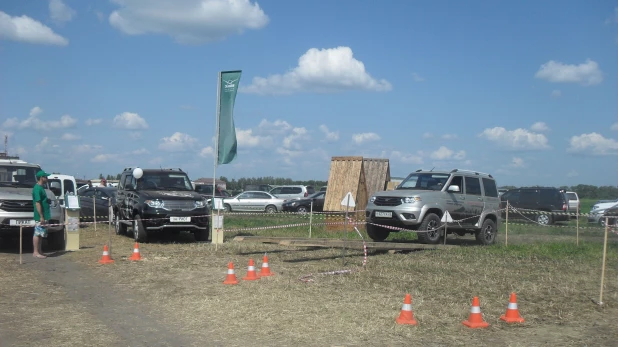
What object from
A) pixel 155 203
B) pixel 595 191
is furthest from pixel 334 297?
pixel 595 191

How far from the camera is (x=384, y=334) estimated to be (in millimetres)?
6945

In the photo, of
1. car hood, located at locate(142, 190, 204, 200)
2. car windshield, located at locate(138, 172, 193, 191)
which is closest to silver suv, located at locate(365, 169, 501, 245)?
car hood, located at locate(142, 190, 204, 200)

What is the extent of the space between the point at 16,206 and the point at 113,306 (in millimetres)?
6520

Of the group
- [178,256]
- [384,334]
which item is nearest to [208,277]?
[178,256]

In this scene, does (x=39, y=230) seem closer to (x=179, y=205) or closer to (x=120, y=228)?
→ (x=179, y=205)

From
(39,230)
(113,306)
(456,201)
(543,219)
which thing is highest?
(456,201)

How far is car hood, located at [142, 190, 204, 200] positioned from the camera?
619 inches

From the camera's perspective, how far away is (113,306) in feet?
27.3

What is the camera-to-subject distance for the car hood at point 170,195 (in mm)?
15719

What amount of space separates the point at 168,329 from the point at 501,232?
17.4 metres

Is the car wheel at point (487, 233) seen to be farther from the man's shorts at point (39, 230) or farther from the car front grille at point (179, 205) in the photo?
the man's shorts at point (39, 230)

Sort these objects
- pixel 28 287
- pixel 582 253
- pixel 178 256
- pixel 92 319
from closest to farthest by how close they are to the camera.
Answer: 1. pixel 92 319
2. pixel 28 287
3. pixel 178 256
4. pixel 582 253

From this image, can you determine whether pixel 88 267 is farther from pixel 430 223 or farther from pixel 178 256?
pixel 430 223

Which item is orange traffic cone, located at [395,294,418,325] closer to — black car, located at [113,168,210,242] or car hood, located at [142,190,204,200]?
black car, located at [113,168,210,242]
